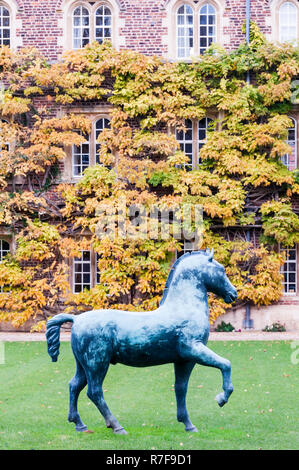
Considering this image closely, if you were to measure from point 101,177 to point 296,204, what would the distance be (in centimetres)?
548

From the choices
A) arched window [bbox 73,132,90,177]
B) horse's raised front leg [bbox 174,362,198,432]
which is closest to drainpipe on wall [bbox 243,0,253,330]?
arched window [bbox 73,132,90,177]

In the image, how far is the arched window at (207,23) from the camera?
18.6 metres

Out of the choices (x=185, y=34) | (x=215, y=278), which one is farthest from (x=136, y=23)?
(x=215, y=278)

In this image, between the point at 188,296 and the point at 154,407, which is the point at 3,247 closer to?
the point at 154,407

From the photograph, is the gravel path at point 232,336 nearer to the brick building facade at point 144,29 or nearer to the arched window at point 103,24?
the brick building facade at point 144,29

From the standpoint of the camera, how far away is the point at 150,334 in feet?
21.9

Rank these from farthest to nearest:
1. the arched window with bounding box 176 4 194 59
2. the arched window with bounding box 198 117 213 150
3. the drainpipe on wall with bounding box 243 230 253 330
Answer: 1. the arched window with bounding box 176 4 194 59
2. the arched window with bounding box 198 117 213 150
3. the drainpipe on wall with bounding box 243 230 253 330

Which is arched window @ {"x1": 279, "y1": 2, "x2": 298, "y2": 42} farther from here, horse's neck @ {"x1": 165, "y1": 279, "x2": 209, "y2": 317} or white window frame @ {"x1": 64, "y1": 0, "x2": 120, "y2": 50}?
horse's neck @ {"x1": 165, "y1": 279, "x2": 209, "y2": 317}

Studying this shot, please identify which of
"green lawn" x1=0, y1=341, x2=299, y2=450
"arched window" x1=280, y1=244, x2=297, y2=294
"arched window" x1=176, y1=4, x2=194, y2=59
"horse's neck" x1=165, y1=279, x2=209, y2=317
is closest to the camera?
"green lawn" x1=0, y1=341, x2=299, y2=450

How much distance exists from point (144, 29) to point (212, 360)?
547 inches

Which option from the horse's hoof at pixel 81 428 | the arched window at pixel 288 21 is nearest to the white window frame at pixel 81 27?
the arched window at pixel 288 21

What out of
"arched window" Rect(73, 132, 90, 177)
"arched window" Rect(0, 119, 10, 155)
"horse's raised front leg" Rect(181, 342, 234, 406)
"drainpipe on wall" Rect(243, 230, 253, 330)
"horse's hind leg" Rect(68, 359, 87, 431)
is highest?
"arched window" Rect(0, 119, 10, 155)

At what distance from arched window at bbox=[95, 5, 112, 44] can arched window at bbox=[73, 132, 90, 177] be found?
3.01 m

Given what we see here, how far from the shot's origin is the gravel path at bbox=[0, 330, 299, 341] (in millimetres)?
15611
